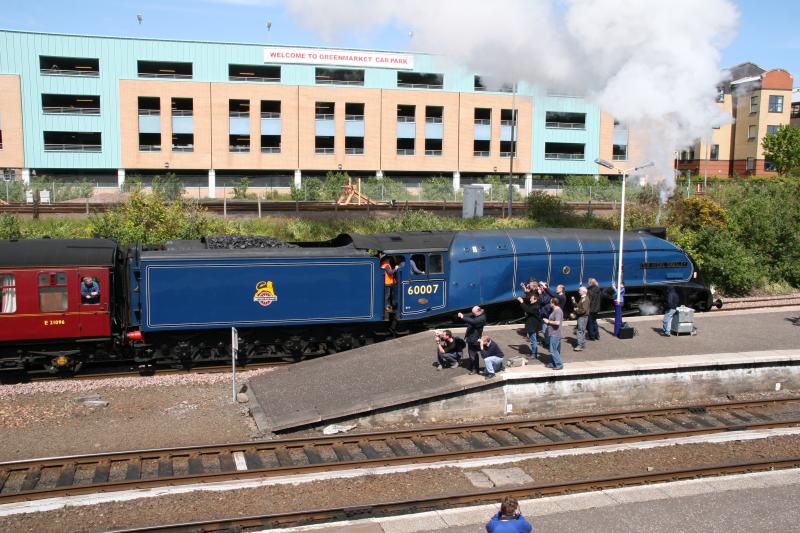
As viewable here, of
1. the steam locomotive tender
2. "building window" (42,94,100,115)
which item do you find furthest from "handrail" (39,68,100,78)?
the steam locomotive tender

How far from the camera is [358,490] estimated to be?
10578mm

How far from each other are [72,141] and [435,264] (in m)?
43.0

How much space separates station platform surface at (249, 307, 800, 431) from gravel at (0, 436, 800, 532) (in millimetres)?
2510

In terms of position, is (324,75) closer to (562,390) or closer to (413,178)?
(413,178)

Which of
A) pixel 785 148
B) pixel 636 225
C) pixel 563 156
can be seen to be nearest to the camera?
pixel 636 225

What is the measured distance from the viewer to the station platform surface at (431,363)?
13.8 m

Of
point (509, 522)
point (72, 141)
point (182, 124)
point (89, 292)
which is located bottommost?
point (509, 522)

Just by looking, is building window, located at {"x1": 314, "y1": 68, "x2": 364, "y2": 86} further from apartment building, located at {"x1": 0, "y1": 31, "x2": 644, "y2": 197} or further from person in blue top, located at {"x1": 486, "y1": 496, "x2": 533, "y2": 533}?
person in blue top, located at {"x1": 486, "y1": 496, "x2": 533, "y2": 533}

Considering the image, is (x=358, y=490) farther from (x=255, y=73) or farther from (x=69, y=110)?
(x=255, y=73)

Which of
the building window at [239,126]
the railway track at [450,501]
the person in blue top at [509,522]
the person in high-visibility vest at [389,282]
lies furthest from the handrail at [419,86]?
the person in blue top at [509,522]

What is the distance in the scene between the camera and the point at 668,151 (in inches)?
958

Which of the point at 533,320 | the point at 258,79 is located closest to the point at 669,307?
the point at 533,320

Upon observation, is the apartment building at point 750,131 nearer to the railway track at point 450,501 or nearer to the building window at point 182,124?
the building window at point 182,124

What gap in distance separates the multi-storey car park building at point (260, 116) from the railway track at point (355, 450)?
35.2 metres
